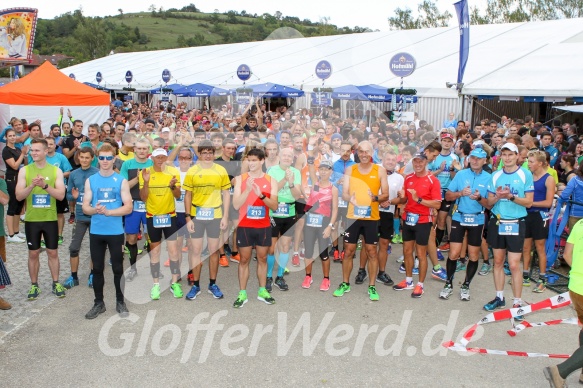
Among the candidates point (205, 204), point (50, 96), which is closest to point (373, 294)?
point (205, 204)

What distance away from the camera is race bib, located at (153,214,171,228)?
608cm

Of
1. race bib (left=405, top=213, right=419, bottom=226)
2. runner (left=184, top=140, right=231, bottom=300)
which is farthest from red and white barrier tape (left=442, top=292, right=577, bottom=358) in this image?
runner (left=184, top=140, right=231, bottom=300)

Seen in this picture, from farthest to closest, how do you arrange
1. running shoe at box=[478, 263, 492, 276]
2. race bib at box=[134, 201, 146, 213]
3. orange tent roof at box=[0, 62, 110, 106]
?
orange tent roof at box=[0, 62, 110, 106]
running shoe at box=[478, 263, 492, 276]
race bib at box=[134, 201, 146, 213]

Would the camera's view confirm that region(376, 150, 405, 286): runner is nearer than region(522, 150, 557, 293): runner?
No

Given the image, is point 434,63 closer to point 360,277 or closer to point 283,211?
point 360,277

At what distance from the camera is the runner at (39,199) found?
576cm

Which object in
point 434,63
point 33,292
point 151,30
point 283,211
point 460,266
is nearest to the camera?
point 33,292

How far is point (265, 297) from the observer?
5996 millimetres

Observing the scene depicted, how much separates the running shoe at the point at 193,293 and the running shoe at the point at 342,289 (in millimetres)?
1661

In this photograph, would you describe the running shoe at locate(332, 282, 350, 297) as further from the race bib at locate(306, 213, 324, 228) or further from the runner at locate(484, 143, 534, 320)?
the runner at locate(484, 143, 534, 320)

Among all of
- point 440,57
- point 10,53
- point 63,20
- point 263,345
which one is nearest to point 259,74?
point 440,57

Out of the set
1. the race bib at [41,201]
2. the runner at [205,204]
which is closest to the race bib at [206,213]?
the runner at [205,204]

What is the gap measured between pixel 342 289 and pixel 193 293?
1813 millimetres

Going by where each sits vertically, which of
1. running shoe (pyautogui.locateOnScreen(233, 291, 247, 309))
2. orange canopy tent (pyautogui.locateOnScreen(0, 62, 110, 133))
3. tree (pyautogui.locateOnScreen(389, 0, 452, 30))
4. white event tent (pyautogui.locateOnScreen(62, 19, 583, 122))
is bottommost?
running shoe (pyautogui.locateOnScreen(233, 291, 247, 309))
